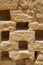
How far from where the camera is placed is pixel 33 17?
3.27ft

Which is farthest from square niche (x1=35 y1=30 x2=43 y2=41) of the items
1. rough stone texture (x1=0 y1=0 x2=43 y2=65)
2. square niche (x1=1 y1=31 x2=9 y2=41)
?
square niche (x1=1 y1=31 x2=9 y2=41)

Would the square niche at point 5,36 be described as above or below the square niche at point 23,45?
above

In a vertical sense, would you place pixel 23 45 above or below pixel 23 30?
below

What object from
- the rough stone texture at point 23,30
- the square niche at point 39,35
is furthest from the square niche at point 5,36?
the square niche at point 39,35

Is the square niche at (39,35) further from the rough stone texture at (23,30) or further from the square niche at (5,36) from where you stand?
the square niche at (5,36)

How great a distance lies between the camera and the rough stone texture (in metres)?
0.98

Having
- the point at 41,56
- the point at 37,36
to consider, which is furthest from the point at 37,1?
the point at 41,56

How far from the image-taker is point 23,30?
101 centimetres

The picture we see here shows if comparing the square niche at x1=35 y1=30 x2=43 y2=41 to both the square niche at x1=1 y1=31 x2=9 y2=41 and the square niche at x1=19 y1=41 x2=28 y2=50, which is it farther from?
the square niche at x1=1 y1=31 x2=9 y2=41

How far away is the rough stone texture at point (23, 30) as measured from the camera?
984 millimetres

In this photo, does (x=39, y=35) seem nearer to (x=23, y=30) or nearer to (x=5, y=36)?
(x=23, y=30)

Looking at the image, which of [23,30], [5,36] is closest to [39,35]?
[23,30]

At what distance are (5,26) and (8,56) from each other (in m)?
0.21

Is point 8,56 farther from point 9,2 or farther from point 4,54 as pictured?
point 9,2
